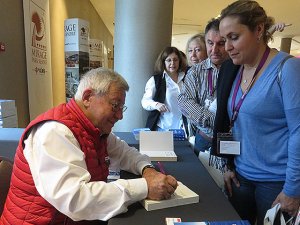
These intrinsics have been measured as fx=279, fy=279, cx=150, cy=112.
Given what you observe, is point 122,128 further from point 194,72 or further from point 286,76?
point 286,76

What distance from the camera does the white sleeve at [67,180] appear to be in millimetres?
845

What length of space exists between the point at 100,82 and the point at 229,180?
811 millimetres

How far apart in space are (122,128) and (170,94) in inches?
27.6

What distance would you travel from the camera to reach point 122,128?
2.79 meters

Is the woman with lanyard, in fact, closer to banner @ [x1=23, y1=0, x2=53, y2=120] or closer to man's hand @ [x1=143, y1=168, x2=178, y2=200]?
man's hand @ [x1=143, y1=168, x2=178, y2=200]

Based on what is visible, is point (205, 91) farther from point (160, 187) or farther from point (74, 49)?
point (74, 49)

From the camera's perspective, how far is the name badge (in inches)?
49.9

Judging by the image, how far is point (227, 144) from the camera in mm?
1287

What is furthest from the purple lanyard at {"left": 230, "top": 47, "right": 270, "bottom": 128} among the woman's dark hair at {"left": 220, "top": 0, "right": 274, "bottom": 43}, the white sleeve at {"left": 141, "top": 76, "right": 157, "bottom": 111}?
the white sleeve at {"left": 141, "top": 76, "right": 157, "bottom": 111}

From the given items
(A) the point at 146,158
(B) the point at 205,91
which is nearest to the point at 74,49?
→ (B) the point at 205,91

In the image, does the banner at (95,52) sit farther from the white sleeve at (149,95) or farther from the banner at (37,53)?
the white sleeve at (149,95)

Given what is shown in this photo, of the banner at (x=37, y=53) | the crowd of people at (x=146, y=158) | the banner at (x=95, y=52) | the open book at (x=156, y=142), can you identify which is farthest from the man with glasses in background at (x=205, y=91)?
the banner at (x=95, y=52)

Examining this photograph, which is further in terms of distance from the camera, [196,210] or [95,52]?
[95,52]

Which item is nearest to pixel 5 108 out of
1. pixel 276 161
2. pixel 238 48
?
pixel 238 48
